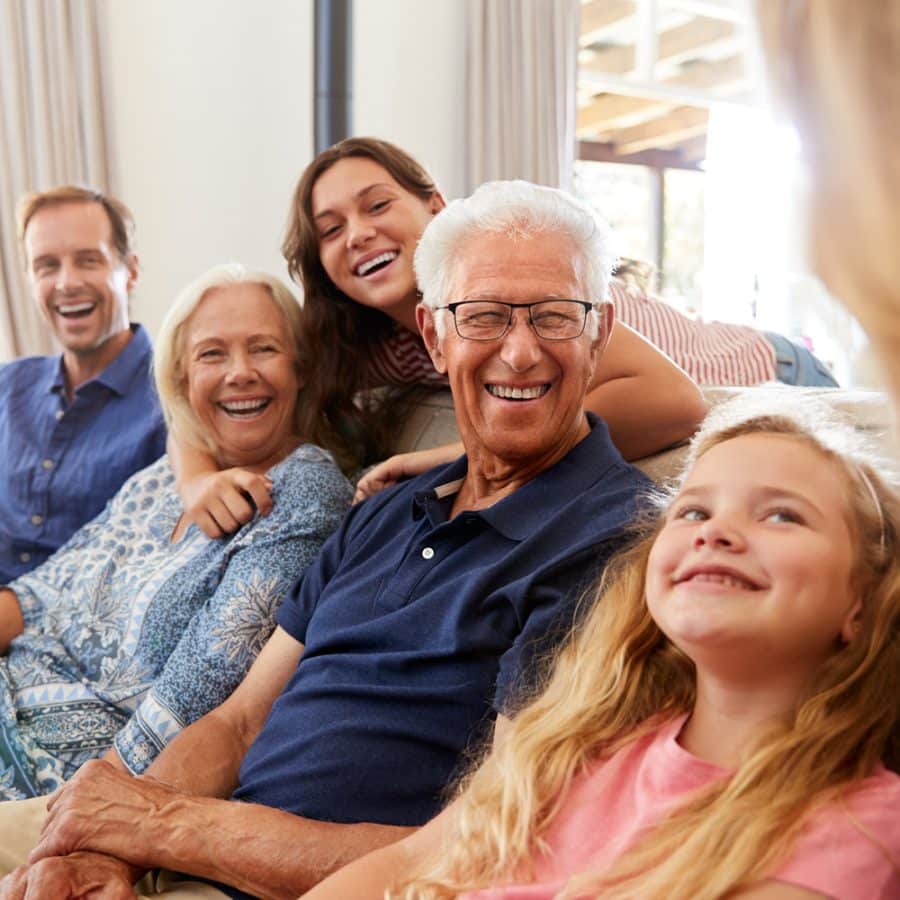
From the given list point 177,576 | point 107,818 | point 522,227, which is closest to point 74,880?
point 107,818

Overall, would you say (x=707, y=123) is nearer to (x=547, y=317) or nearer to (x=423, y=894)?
(x=547, y=317)

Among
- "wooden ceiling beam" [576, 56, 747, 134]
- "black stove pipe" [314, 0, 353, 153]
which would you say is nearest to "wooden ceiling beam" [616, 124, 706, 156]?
"wooden ceiling beam" [576, 56, 747, 134]

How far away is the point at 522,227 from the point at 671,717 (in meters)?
0.72

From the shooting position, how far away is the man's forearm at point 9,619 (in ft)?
7.32

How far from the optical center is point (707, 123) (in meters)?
6.95

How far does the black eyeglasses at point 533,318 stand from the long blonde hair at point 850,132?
955 mm

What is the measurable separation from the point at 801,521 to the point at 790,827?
272 millimetres

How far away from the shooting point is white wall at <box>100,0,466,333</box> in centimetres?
491

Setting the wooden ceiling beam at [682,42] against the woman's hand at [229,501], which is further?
the wooden ceiling beam at [682,42]

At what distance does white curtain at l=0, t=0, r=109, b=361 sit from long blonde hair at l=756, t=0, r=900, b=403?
14.0ft

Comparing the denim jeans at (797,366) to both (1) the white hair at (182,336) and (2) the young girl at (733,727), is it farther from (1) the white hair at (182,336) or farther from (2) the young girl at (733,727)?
(2) the young girl at (733,727)

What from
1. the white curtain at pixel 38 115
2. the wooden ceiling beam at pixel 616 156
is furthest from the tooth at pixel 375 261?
the wooden ceiling beam at pixel 616 156

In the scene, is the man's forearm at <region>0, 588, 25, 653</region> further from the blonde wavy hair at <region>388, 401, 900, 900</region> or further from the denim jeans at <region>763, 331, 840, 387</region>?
the denim jeans at <region>763, 331, 840, 387</region>

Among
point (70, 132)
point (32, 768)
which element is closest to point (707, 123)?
point (70, 132)
